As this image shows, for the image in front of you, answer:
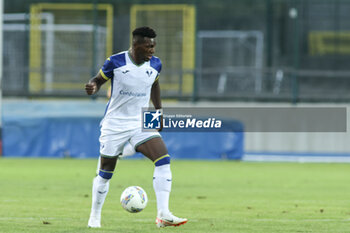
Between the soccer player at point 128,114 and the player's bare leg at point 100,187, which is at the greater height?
the soccer player at point 128,114

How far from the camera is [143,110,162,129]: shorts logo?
9008mm

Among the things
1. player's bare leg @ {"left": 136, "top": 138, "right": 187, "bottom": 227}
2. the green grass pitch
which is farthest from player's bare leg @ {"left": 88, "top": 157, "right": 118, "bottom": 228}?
player's bare leg @ {"left": 136, "top": 138, "right": 187, "bottom": 227}

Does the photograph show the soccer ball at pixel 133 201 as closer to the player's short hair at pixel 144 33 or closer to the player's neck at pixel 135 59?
the player's neck at pixel 135 59

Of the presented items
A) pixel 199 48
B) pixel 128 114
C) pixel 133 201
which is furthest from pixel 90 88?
pixel 199 48

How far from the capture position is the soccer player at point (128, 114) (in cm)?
860

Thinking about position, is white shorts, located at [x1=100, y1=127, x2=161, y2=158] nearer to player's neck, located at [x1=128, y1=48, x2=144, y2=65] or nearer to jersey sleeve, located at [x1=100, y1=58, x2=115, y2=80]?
jersey sleeve, located at [x1=100, y1=58, x2=115, y2=80]

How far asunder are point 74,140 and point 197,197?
977 cm

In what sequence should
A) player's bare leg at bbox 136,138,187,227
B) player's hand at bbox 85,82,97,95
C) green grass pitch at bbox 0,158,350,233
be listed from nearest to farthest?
1. player's hand at bbox 85,82,97,95
2. player's bare leg at bbox 136,138,187,227
3. green grass pitch at bbox 0,158,350,233

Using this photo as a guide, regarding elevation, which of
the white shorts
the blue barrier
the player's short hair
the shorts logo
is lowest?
the blue barrier

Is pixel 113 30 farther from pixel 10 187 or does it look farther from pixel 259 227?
pixel 259 227

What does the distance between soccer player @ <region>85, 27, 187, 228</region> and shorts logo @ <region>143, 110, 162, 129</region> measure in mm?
218

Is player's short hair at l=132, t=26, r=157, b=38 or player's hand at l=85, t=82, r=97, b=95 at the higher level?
player's short hair at l=132, t=26, r=157, b=38

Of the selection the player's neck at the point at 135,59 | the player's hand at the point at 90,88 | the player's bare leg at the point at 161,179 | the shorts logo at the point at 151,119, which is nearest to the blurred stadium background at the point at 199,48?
the shorts logo at the point at 151,119

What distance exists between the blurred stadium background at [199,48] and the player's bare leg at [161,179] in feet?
51.1
